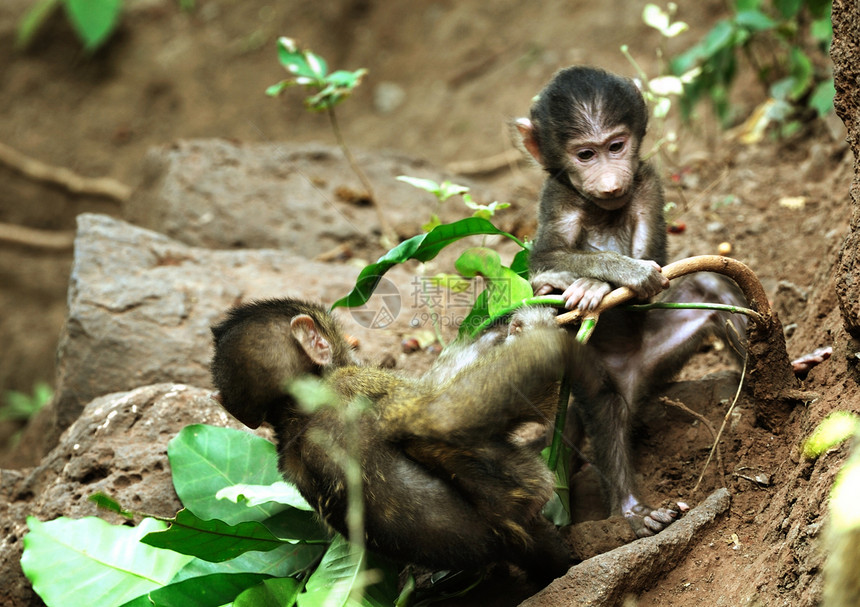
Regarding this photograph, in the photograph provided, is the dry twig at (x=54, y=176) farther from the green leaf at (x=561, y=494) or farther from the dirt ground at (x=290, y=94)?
the green leaf at (x=561, y=494)

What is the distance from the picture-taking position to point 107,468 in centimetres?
425

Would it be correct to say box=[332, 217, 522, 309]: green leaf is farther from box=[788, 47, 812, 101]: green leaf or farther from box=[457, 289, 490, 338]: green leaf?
box=[788, 47, 812, 101]: green leaf

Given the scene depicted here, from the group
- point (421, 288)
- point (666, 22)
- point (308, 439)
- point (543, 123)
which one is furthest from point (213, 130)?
point (308, 439)

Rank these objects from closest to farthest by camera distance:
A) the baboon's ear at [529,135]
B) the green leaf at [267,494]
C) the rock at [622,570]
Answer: the rock at [622,570] < the green leaf at [267,494] < the baboon's ear at [529,135]

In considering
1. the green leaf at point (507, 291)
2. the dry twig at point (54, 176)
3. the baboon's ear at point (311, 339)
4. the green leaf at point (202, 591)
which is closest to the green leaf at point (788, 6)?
the green leaf at point (507, 291)

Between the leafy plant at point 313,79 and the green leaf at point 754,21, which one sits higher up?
the green leaf at point 754,21

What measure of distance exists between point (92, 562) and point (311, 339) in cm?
147

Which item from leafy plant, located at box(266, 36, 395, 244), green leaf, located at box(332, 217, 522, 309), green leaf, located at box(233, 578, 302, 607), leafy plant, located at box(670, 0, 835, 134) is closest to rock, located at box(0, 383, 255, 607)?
green leaf, located at box(233, 578, 302, 607)

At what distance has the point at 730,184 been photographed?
6.58 m

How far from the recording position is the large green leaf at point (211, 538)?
3.32m

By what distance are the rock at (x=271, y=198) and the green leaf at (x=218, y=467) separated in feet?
10.5

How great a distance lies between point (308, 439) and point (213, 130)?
32.5 feet

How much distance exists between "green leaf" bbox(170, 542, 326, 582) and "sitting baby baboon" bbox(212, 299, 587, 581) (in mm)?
649

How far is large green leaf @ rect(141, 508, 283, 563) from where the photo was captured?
3.32 meters
